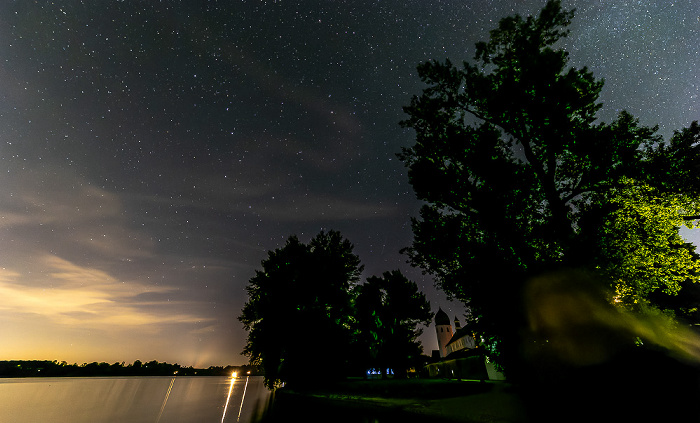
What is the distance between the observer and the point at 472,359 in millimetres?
48062

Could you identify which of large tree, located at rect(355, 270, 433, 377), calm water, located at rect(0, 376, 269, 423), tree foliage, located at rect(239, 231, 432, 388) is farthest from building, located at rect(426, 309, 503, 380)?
calm water, located at rect(0, 376, 269, 423)

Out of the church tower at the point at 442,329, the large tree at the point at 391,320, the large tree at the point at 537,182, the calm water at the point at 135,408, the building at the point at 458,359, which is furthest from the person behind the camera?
the church tower at the point at 442,329

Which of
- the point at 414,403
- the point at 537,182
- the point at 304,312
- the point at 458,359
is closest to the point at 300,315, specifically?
the point at 304,312

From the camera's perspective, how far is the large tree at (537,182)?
1388cm

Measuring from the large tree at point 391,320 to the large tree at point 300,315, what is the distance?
10285mm

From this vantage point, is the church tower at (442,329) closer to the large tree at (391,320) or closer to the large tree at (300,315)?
the large tree at (391,320)

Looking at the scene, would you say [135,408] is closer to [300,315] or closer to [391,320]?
[300,315]

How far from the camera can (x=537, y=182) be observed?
16.8 meters

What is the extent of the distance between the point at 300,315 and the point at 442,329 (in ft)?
249

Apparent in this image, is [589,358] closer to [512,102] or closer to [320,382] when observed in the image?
[512,102]

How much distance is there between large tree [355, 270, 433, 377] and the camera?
49344mm

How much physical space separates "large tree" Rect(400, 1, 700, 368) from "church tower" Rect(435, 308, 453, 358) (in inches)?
3305

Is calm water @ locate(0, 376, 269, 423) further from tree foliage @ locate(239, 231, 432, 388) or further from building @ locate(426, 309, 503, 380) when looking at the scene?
building @ locate(426, 309, 503, 380)

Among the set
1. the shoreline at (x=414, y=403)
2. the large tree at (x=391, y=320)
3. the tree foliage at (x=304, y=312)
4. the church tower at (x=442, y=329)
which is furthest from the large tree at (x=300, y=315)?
the church tower at (x=442, y=329)
